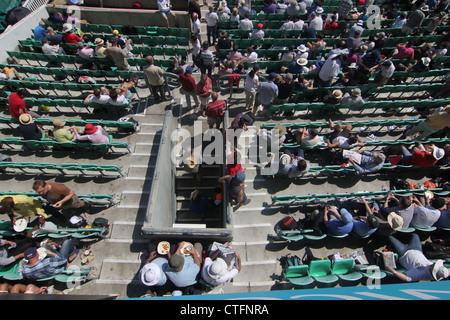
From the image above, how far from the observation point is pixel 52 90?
9.40 metres

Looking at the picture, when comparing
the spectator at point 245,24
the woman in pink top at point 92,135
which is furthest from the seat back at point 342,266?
the spectator at point 245,24

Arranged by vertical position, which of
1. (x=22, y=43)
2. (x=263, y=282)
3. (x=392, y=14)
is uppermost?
(x=392, y=14)

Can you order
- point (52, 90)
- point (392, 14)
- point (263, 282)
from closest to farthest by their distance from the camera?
point (263, 282)
point (52, 90)
point (392, 14)

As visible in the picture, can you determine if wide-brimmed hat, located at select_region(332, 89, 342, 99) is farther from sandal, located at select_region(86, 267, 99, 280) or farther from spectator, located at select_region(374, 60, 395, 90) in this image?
sandal, located at select_region(86, 267, 99, 280)

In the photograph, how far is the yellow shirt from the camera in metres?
5.76

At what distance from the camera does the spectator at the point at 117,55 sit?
8531 mm

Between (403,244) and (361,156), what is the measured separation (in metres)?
2.68

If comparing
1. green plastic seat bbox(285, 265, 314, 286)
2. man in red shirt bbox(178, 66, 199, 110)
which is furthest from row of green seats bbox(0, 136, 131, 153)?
green plastic seat bbox(285, 265, 314, 286)

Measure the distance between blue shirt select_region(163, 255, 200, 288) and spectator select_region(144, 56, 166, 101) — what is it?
19.7ft

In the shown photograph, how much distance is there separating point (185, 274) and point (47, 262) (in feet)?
10.9

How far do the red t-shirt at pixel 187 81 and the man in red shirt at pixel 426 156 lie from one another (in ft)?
24.5
